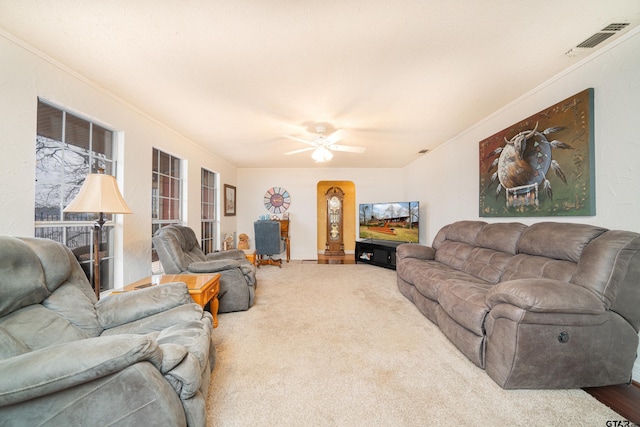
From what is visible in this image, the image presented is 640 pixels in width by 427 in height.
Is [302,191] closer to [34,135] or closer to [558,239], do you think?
[34,135]

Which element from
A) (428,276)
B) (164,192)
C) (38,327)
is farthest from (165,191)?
(428,276)

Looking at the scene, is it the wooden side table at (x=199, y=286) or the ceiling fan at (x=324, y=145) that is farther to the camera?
the ceiling fan at (x=324, y=145)

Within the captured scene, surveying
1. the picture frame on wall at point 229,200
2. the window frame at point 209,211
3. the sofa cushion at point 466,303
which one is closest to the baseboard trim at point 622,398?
the sofa cushion at point 466,303

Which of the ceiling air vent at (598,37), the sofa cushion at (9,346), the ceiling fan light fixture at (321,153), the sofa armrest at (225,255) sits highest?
the ceiling air vent at (598,37)

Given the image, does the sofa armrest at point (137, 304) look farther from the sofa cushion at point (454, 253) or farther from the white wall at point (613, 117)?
the white wall at point (613, 117)

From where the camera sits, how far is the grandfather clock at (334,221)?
621 cm

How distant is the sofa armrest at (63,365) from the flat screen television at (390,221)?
15.0 feet

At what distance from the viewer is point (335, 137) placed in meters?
3.48

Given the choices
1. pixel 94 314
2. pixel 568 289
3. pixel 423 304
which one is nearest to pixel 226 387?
pixel 94 314

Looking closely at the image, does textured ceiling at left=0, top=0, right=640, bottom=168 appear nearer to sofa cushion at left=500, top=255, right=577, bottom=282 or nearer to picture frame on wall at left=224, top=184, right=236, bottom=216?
sofa cushion at left=500, top=255, right=577, bottom=282

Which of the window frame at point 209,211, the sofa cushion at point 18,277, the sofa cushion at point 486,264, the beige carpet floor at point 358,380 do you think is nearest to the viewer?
the sofa cushion at point 18,277

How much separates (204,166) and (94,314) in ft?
10.9

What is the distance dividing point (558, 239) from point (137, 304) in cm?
308

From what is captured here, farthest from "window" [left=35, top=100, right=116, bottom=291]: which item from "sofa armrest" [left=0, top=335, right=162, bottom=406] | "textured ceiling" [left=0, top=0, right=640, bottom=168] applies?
"sofa armrest" [left=0, top=335, right=162, bottom=406]
